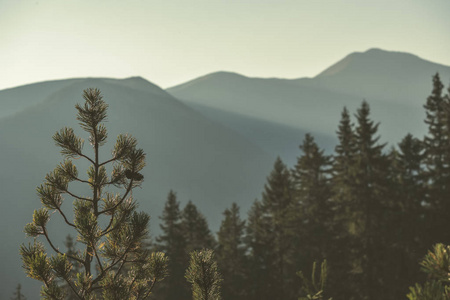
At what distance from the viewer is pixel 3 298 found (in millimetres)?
90812

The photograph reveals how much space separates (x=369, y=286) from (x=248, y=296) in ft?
37.3

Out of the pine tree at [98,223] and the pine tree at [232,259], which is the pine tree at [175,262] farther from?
the pine tree at [98,223]

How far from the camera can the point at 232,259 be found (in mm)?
35156

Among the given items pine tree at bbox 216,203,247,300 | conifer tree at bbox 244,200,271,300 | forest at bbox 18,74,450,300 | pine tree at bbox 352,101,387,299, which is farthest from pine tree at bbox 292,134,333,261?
pine tree at bbox 216,203,247,300

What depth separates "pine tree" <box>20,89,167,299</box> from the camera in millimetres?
5105

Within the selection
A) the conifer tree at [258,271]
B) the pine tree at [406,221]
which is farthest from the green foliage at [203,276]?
the conifer tree at [258,271]

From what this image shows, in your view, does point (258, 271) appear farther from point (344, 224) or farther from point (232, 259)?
point (344, 224)

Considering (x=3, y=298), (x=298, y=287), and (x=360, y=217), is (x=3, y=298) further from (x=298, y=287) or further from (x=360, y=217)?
(x=360, y=217)

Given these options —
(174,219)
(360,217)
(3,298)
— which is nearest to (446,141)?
(360,217)

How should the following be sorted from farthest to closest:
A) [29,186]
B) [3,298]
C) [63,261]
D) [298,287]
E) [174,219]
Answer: [29,186], [3,298], [174,219], [298,287], [63,261]

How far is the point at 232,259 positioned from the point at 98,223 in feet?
102

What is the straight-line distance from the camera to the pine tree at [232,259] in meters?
33.4

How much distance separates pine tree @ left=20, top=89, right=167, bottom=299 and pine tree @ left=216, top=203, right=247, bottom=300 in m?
28.4

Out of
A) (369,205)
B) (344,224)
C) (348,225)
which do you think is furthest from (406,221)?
(348,225)
